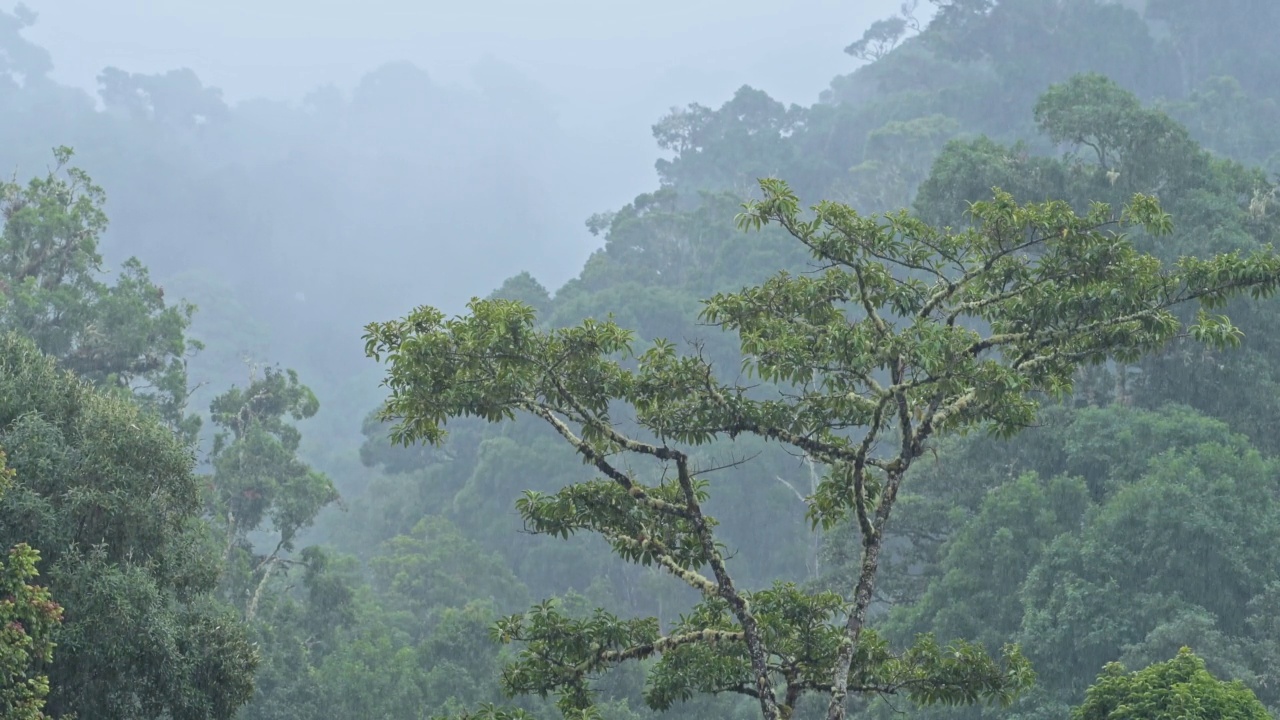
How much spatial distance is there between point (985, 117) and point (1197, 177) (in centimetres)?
3535

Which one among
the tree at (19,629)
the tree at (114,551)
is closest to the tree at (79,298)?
the tree at (114,551)

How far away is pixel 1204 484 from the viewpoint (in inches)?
1008

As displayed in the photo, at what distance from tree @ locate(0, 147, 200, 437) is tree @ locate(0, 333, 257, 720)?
42.0 feet

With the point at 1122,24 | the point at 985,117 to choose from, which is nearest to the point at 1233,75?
the point at 1122,24

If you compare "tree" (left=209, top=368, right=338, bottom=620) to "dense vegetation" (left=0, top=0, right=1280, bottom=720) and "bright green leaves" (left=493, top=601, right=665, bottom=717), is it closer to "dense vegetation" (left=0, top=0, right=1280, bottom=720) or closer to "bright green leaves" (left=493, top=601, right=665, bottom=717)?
"dense vegetation" (left=0, top=0, right=1280, bottom=720)

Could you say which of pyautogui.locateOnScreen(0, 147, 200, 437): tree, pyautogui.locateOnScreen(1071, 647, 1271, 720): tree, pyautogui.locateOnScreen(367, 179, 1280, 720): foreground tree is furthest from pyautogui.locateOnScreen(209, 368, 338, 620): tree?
pyautogui.locateOnScreen(367, 179, 1280, 720): foreground tree

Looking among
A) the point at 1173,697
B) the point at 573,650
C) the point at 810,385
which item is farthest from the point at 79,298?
the point at 1173,697

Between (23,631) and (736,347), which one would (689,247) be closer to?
(736,347)

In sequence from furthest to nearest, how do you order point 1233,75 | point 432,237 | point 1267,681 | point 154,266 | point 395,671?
point 432,237
point 154,266
point 1233,75
point 395,671
point 1267,681

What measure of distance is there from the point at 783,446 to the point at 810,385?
9.66m

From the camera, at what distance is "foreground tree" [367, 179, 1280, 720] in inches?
396

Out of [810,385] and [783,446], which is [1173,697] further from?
[783,446]

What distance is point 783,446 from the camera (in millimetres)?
20234

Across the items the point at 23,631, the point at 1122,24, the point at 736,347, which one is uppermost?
the point at 1122,24
